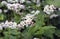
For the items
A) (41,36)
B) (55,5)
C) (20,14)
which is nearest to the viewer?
(41,36)

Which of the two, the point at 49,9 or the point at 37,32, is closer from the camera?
the point at 37,32

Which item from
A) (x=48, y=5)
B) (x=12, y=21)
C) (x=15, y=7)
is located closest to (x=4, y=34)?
(x=12, y=21)

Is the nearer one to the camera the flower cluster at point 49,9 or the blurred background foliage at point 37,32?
the blurred background foliage at point 37,32

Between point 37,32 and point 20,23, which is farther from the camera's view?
point 20,23

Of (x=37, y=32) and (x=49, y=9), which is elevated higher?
(x=49, y=9)

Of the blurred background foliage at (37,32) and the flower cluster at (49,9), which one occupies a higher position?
the flower cluster at (49,9)

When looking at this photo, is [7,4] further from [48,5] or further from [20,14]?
[48,5]

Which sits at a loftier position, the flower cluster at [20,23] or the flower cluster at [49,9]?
the flower cluster at [49,9]

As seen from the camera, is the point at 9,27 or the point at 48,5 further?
the point at 48,5

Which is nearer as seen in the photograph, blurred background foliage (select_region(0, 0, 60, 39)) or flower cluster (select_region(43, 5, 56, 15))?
blurred background foliage (select_region(0, 0, 60, 39))

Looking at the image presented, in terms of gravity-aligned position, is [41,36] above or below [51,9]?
below

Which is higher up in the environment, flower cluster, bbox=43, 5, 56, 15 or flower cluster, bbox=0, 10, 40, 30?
flower cluster, bbox=43, 5, 56, 15
